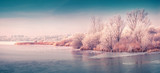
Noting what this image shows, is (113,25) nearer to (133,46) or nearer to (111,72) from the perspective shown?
(133,46)

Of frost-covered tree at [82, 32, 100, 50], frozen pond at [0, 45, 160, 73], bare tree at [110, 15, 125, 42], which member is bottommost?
frozen pond at [0, 45, 160, 73]

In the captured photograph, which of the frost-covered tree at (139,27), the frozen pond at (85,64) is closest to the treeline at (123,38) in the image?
the frost-covered tree at (139,27)

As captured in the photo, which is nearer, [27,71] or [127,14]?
[27,71]

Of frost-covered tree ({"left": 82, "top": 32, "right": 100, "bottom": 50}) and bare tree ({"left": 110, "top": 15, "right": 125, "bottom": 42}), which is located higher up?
bare tree ({"left": 110, "top": 15, "right": 125, "bottom": 42})

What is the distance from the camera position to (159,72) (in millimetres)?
9406

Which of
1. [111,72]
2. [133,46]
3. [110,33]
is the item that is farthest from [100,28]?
[111,72]

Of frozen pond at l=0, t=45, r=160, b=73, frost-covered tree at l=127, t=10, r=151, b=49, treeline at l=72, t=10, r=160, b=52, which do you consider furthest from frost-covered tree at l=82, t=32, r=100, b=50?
frozen pond at l=0, t=45, r=160, b=73

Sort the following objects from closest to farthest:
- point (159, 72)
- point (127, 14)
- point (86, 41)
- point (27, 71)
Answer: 1. point (159, 72)
2. point (27, 71)
3. point (86, 41)
4. point (127, 14)

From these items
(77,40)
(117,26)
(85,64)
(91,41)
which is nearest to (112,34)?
(117,26)

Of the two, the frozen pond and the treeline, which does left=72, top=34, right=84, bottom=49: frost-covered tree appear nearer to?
the treeline

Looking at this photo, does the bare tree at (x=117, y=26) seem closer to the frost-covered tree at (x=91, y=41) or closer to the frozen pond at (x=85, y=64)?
the frost-covered tree at (x=91, y=41)

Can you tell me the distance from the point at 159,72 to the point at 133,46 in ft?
34.0

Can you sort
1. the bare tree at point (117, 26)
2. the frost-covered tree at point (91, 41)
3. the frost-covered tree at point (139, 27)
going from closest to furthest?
the frost-covered tree at point (139, 27), the bare tree at point (117, 26), the frost-covered tree at point (91, 41)

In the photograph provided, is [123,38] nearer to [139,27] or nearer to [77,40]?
[139,27]
